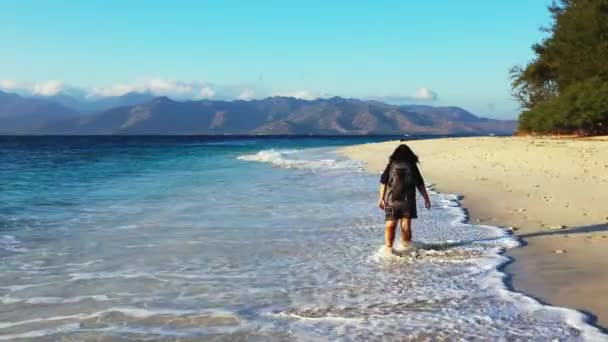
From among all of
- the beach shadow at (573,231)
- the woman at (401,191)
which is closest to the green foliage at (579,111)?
the beach shadow at (573,231)

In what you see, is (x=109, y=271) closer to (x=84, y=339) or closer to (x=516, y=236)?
(x=84, y=339)

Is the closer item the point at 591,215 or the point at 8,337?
the point at 8,337

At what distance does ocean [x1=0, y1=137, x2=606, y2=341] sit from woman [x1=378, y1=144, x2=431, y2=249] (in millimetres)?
521

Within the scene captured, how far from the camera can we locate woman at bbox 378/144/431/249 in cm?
954

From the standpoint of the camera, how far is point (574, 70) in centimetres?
4806

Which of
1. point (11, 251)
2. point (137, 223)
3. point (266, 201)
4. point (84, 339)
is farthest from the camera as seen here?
point (266, 201)

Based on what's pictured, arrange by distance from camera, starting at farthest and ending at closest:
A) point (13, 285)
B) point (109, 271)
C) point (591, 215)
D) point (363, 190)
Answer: point (363, 190)
point (591, 215)
point (109, 271)
point (13, 285)

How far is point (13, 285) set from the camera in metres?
7.93

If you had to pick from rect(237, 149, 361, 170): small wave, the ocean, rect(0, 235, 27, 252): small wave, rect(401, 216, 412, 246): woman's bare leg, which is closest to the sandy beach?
the ocean

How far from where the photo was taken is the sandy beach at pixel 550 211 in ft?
23.4

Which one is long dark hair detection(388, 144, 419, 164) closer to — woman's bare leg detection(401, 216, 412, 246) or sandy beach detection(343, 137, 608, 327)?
woman's bare leg detection(401, 216, 412, 246)

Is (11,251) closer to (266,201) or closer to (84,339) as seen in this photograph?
(84,339)

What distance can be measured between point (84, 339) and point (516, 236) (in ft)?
24.1

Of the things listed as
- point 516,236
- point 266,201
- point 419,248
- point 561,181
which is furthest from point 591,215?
point 266,201
